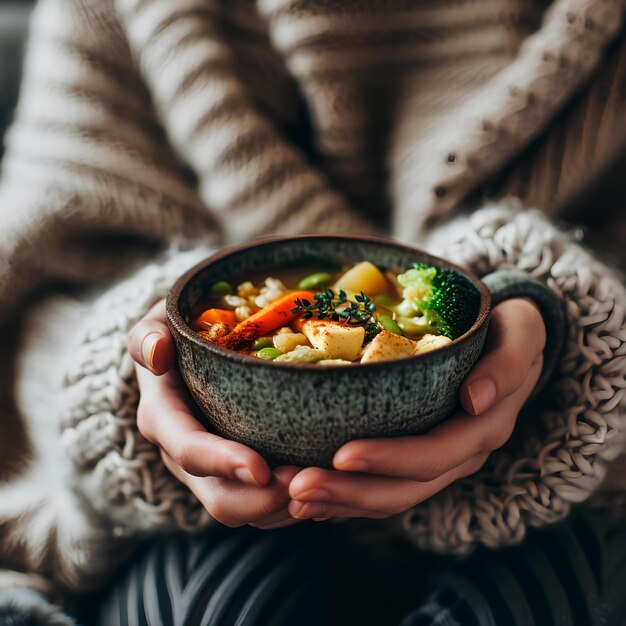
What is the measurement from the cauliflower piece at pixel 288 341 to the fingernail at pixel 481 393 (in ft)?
0.55

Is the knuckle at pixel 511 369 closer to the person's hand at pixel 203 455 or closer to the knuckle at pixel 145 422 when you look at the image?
the person's hand at pixel 203 455

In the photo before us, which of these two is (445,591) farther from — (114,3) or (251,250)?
(114,3)

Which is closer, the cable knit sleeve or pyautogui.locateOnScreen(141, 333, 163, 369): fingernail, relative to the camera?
pyautogui.locateOnScreen(141, 333, 163, 369): fingernail

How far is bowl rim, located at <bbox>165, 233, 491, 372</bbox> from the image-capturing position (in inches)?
19.4

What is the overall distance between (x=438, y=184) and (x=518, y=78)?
0.19m

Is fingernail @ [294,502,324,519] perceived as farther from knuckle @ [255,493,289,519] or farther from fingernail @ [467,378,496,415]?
fingernail @ [467,378,496,415]


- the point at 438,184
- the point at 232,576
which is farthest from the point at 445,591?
the point at 438,184

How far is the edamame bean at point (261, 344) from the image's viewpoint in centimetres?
60

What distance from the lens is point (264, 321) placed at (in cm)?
63

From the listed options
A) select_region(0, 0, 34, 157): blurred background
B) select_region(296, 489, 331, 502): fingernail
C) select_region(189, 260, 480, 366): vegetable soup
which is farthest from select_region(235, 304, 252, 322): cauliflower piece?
select_region(0, 0, 34, 157): blurred background

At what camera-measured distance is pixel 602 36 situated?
0.87 metres

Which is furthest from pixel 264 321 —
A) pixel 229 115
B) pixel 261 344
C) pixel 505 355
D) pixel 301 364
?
pixel 229 115

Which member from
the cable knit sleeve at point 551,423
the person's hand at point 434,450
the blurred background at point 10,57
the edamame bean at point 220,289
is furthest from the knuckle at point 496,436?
the blurred background at point 10,57

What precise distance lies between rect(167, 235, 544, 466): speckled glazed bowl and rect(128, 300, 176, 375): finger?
0.06 ft
